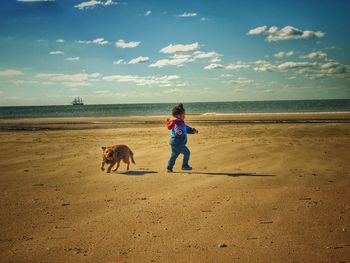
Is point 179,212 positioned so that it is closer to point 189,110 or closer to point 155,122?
point 155,122

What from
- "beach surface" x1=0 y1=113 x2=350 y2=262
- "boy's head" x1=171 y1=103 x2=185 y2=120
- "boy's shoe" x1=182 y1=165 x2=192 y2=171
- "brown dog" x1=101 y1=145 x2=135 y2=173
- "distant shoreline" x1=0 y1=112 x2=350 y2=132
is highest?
"boy's head" x1=171 y1=103 x2=185 y2=120

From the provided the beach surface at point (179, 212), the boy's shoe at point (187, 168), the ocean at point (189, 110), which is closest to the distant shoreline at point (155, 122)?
the beach surface at point (179, 212)

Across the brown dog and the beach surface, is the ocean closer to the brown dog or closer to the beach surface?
the brown dog

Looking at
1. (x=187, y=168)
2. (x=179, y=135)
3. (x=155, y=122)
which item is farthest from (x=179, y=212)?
(x=155, y=122)

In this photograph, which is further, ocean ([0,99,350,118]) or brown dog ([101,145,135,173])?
ocean ([0,99,350,118])

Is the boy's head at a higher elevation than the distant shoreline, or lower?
higher

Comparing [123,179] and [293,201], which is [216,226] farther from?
[123,179]

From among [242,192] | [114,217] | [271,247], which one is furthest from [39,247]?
[242,192]

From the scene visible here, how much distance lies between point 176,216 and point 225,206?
32.8 inches

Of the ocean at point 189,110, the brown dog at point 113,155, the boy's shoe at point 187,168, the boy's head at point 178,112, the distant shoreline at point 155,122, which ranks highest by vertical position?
the ocean at point 189,110

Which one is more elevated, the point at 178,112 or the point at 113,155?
the point at 178,112


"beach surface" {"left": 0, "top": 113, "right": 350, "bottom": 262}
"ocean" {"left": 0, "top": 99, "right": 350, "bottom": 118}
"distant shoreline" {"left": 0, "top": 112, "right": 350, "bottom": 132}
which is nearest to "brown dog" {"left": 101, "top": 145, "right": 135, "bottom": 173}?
"beach surface" {"left": 0, "top": 113, "right": 350, "bottom": 262}

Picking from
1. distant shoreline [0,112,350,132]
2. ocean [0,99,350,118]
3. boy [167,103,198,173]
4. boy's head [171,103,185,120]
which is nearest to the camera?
boy [167,103,198,173]

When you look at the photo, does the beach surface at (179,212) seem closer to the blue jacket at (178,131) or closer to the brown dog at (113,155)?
the brown dog at (113,155)
